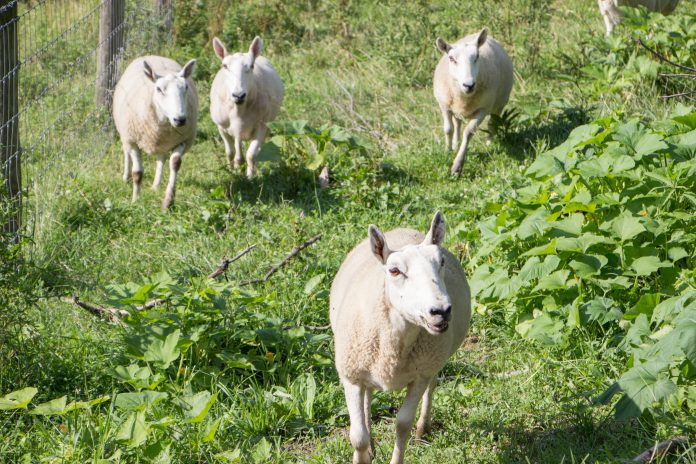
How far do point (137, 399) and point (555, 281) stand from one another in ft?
8.09

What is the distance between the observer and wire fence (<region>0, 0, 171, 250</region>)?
6.39 meters

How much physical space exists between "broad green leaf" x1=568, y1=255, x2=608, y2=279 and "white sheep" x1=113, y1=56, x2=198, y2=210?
4387 millimetres

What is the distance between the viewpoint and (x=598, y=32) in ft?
40.3

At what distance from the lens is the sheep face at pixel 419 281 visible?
12.3 feet

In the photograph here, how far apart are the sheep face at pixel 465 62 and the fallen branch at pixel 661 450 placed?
202 inches

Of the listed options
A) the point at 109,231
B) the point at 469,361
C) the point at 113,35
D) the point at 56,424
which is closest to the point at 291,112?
the point at 113,35

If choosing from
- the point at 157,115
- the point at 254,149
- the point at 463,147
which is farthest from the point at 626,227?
the point at 157,115

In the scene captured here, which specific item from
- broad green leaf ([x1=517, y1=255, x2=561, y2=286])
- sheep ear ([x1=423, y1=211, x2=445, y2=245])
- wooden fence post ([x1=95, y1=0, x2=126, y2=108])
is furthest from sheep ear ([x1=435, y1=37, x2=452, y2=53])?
sheep ear ([x1=423, y1=211, x2=445, y2=245])

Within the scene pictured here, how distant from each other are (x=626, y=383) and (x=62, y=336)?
3.08 m

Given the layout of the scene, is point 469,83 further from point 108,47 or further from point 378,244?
point 378,244

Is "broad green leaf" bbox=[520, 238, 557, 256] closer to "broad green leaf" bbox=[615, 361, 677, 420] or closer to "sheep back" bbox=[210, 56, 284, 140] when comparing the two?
"broad green leaf" bbox=[615, 361, 677, 420]

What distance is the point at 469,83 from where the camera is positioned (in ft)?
28.3

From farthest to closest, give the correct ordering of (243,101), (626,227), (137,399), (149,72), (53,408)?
(243,101), (149,72), (626,227), (137,399), (53,408)

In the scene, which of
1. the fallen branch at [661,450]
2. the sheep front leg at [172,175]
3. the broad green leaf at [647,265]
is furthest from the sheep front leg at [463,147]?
the fallen branch at [661,450]
